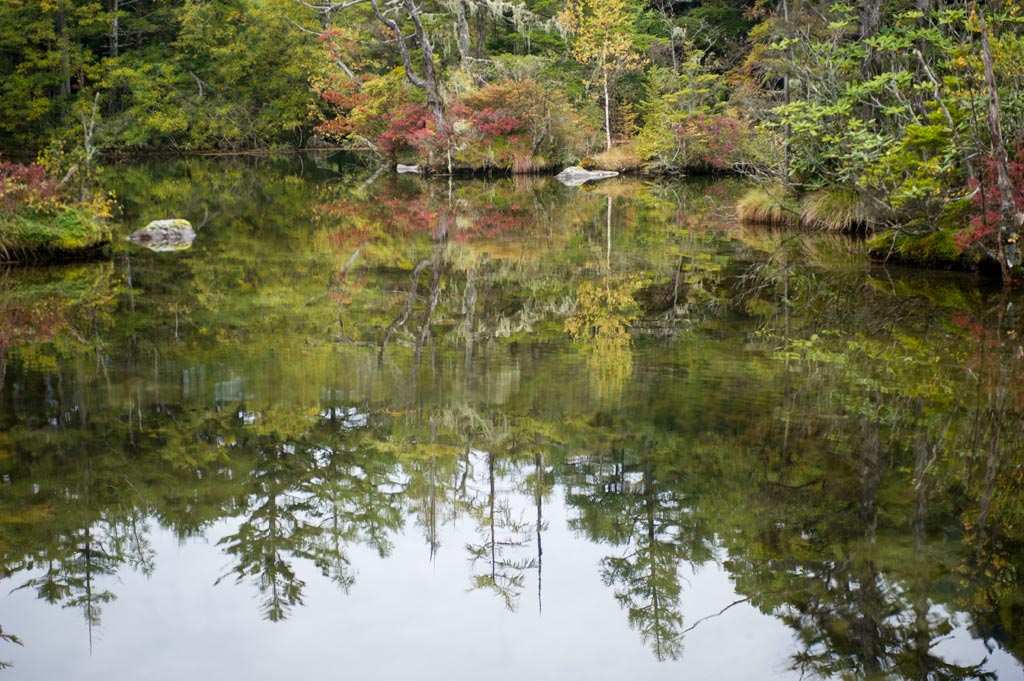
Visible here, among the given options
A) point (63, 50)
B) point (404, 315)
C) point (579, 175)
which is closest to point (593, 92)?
point (579, 175)

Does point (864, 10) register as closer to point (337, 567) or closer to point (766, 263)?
point (766, 263)

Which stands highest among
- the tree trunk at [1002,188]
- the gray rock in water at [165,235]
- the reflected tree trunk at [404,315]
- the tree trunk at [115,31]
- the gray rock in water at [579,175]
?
the tree trunk at [115,31]

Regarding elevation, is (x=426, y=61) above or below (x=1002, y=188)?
above

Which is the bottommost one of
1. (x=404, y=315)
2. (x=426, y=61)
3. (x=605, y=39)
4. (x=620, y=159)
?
(x=620, y=159)

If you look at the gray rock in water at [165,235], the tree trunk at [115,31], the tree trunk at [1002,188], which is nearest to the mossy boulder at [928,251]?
the tree trunk at [1002,188]

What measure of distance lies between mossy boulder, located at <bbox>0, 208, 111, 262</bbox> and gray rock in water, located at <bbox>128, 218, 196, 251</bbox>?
54.5 inches

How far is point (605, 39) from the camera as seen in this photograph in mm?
31516

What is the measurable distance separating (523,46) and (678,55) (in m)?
6.36

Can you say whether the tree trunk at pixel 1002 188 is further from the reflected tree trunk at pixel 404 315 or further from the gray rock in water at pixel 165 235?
the gray rock in water at pixel 165 235

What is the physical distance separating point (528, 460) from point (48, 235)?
9306mm

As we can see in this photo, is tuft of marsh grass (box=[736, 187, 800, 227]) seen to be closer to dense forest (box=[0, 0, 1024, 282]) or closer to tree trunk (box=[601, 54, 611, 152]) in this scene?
dense forest (box=[0, 0, 1024, 282])

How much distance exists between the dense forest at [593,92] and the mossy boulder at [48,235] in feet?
4.84

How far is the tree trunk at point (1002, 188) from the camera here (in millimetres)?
9141

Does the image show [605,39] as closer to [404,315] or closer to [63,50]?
[63,50]
